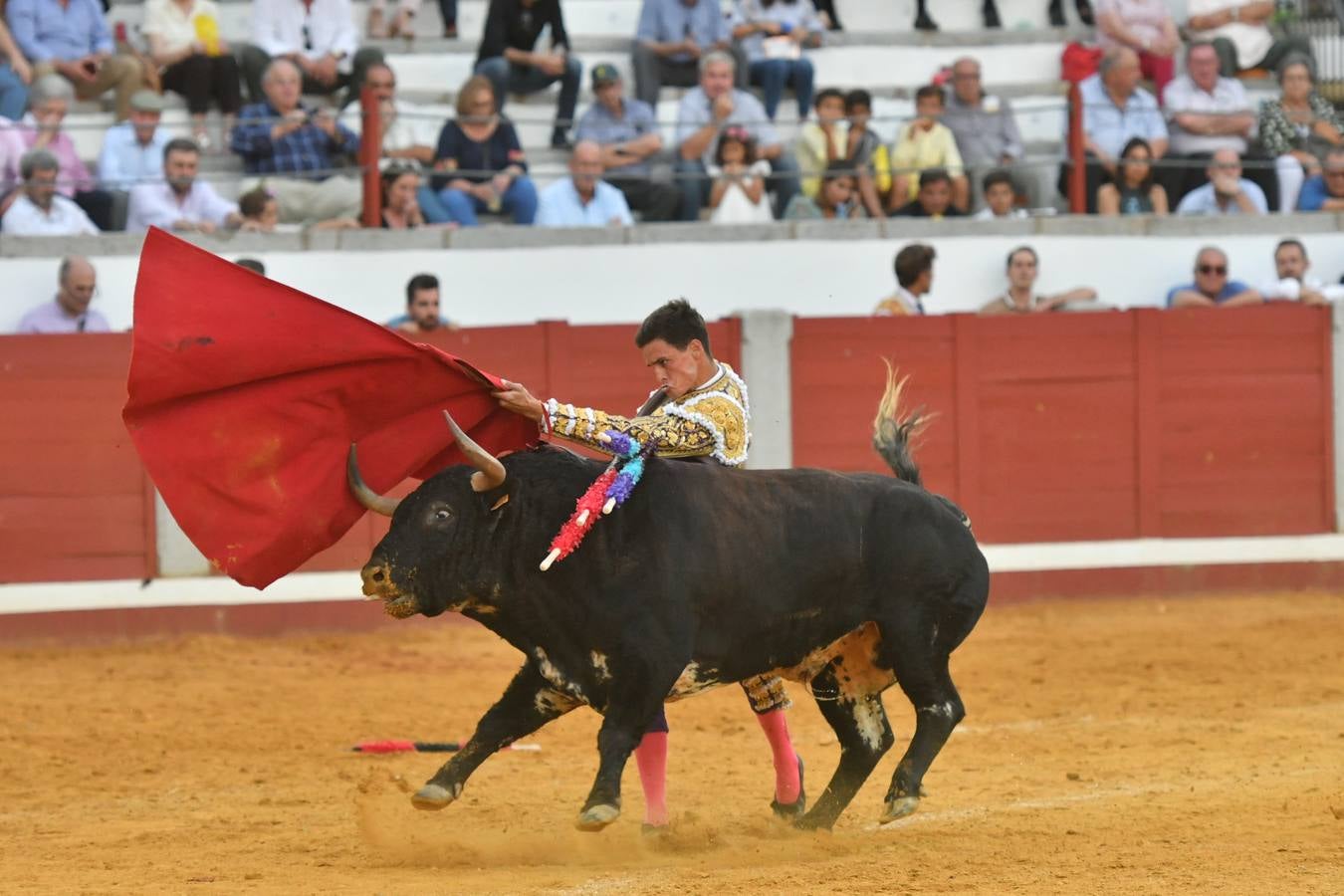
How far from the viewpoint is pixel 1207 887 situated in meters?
4.87

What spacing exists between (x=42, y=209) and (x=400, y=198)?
6.15ft

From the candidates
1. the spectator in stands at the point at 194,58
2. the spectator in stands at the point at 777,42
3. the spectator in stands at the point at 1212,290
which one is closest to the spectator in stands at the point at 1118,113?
the spectator in stands at the point at 1212,290

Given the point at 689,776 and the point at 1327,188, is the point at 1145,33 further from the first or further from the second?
the point at 689,776

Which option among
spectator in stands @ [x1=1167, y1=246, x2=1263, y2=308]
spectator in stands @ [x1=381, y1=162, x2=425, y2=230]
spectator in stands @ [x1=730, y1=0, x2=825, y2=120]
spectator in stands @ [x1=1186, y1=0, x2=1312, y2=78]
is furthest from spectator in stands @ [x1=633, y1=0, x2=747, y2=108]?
spectator in stands @ [x1=1186, y1=0, x2=1312, y2=78]

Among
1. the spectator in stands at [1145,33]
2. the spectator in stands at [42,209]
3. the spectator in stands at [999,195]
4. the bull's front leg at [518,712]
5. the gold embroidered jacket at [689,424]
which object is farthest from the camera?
the spectator in stands at [1145,33]

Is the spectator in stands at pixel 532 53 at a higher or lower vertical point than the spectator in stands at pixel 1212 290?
higher

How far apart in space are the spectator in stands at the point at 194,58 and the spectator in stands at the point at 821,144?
333 cm

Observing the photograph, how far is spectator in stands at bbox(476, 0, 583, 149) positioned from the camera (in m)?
12.5

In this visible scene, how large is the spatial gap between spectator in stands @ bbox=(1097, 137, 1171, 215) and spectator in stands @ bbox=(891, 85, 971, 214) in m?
0.82

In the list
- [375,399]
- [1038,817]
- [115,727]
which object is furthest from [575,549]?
[115,727]

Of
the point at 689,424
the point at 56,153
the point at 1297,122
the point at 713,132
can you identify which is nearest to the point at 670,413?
the point at 689,424

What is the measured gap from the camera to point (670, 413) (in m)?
5.59

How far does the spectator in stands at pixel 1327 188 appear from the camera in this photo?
12484 mm

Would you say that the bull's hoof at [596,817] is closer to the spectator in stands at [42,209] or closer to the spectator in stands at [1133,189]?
the spectator in stands at [42,209]
